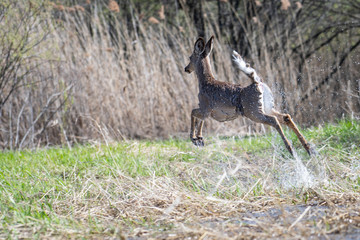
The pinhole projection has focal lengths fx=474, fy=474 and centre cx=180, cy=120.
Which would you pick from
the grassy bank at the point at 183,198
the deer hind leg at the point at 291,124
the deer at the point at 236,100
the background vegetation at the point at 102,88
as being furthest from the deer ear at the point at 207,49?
the background vegetation at the point at 102,88

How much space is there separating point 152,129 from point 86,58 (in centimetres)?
152

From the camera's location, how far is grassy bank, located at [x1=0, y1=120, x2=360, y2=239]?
2.46 metres

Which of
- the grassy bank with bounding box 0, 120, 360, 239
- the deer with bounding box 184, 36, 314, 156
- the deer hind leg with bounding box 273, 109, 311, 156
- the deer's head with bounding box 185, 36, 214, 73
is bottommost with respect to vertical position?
the grassy bank with bounding box 0, 120, 360, 239

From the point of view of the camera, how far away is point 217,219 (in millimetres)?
2686

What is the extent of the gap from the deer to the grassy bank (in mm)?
293

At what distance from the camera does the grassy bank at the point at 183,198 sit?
2459mm

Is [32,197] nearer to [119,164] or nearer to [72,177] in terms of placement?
[72,177]

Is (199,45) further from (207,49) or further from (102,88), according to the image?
(102,88)

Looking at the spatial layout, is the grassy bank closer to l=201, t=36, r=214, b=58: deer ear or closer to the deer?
the deer

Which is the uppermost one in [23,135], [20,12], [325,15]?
[20,12]

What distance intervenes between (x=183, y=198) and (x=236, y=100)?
715 mm

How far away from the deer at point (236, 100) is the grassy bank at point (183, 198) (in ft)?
0.96

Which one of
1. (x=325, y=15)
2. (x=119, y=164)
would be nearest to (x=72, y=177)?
(x=119, y=164)

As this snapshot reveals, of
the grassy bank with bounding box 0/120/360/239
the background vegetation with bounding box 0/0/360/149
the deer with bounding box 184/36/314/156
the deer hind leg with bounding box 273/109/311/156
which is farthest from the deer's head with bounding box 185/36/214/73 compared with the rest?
the background vegetation with bounding box 0/0/360/149
